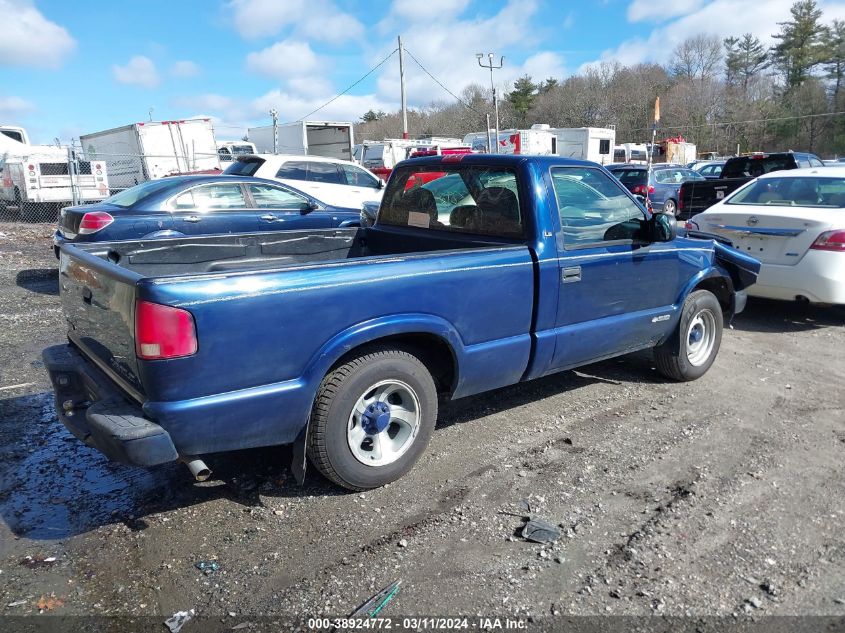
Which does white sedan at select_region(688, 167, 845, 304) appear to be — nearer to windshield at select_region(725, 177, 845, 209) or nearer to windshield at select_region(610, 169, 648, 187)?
windshield at select_region(725, 177, 845, 209)

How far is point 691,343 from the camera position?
17.6 ft

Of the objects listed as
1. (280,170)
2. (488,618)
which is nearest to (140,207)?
(280,170)

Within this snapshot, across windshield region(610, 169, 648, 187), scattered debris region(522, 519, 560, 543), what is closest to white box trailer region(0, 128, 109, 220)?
windshield region(610, 169, 648, 187)

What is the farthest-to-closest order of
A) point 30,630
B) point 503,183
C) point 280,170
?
point 280,170, point 503,183, point 30,630

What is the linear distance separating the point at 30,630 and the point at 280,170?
9.58m

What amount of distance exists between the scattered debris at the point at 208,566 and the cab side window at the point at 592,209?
2.74m

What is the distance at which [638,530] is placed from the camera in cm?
317

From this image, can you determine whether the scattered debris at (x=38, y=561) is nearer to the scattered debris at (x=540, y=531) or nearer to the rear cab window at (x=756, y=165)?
the scattered debris at (x=540, y=531)

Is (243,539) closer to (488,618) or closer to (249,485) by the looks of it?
(249,485)

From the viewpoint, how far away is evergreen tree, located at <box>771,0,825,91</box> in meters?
61.1

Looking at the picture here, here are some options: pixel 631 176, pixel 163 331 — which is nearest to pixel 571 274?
pixel 163 331

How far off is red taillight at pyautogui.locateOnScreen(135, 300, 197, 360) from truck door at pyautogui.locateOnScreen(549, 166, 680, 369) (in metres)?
2.34

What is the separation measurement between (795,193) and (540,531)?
20.7 feet

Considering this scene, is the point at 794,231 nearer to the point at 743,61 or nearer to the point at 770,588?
the point at 770,588
